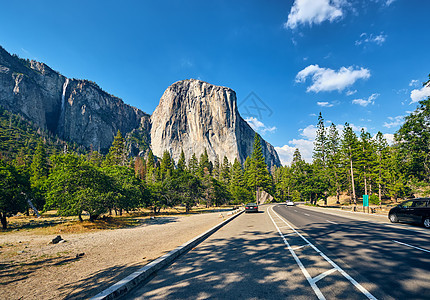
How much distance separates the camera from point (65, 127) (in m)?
165

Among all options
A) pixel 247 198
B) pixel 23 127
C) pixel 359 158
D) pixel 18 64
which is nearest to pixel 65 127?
pixel 23 127

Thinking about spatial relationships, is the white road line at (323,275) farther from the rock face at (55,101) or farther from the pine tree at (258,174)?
the rock face at (55,101)

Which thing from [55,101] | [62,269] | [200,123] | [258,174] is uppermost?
[55,101]

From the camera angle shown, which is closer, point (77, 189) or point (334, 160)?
point (77, 189)

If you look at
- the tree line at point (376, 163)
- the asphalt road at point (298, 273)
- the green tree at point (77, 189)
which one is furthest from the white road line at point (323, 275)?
the tree line at point (376, 163)

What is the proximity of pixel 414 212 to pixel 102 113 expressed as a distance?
21377 centimetres

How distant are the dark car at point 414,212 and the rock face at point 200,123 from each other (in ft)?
406

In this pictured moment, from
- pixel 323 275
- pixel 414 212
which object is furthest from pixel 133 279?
pixel 414 212

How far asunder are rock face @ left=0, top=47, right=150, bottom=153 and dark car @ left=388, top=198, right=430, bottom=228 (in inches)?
7683

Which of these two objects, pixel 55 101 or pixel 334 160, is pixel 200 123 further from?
pixel 55 101

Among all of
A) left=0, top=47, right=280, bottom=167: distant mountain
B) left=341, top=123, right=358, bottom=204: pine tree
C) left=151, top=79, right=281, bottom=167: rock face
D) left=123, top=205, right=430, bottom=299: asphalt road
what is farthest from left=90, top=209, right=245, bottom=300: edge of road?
left=151, top=79, right=281, bottom=167: rock face

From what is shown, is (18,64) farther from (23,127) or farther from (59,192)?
(59,192)

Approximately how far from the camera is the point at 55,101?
168750mm

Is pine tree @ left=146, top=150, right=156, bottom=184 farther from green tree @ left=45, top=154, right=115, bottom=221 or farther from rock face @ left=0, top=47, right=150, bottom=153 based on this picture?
rock face @ left=0, top=47, right=150, bottom=153
